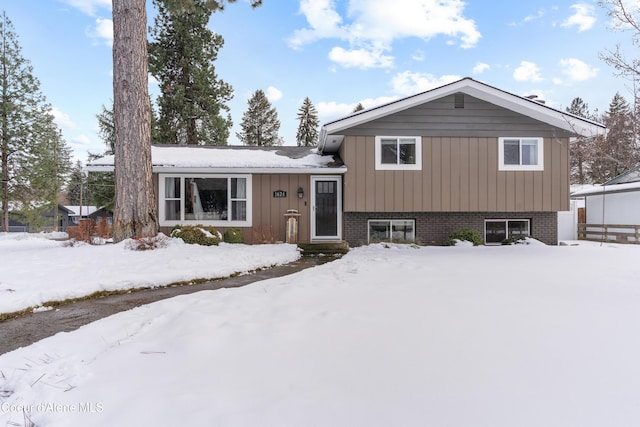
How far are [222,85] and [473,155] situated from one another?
14.5 meters

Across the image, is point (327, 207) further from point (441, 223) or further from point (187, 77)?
point (187, 77)

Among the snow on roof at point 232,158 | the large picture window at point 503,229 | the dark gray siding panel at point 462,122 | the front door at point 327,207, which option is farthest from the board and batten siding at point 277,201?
the large picture window at point 503,229

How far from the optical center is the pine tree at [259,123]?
31250 millimetres

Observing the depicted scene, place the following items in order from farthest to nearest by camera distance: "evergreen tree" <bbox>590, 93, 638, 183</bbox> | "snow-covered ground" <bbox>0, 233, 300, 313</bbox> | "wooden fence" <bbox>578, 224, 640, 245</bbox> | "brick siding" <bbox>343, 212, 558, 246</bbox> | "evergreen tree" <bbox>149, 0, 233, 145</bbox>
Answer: "evergreen tree" <bbox>149, 0, 233, 145</bbox> → "wooden fence" <bbox>578, 224, 640, 245</bbox> → "brick siding" <bbox>343, 212, 558, 246</bbox> → "evergreen tree" <bbox>590, 93, 638, 183</bbox> → "snow-covered ground" <bbox>0, 233, 300, 313</bbox>

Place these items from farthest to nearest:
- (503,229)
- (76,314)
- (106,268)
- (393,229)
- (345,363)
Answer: (503,229) < (393,229) < (106,268) < (76,314) < (345,363)

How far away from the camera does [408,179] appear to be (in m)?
9.81

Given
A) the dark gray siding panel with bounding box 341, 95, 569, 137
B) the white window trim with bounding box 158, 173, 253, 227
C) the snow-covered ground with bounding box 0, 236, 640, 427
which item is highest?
the dark gray siding panel with bounding box 341, 95, 569, 137

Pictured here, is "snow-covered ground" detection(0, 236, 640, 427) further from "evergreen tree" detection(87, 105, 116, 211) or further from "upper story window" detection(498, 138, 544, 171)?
"evergreen tree" detection(87, 105, 116, 211)

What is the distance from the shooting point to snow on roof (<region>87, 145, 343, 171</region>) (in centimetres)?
961

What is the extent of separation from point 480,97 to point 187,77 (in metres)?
15.4

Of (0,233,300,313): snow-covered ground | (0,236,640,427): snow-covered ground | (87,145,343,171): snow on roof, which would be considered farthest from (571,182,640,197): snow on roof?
(0,233,300,313): snow-covered ground

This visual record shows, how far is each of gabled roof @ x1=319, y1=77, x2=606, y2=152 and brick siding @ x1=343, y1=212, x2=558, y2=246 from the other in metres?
2.71

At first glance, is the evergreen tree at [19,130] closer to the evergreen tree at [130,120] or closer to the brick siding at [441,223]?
the evergreen tree at [130,120]

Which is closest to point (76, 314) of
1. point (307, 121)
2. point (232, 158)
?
point (232, 158)
